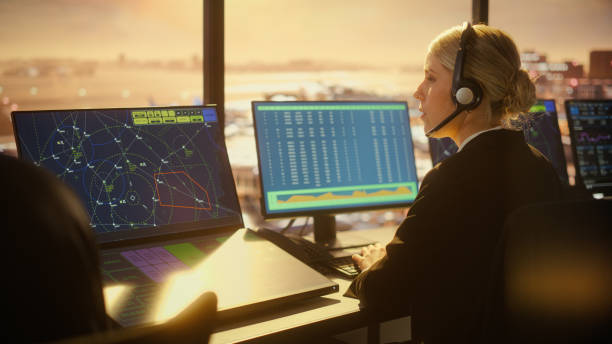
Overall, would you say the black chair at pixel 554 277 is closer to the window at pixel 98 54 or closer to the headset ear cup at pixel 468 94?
the headset ear cup at pixel 468 94

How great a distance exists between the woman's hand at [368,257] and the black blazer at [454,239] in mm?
231

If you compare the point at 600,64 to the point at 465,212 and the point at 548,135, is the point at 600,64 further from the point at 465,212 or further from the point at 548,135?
the point at 465,212

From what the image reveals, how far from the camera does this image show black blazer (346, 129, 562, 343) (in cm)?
121

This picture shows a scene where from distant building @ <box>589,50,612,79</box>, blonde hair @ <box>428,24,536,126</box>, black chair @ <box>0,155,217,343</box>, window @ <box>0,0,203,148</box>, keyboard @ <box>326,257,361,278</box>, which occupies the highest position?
distant building @ <box>589,50,612,79</box>

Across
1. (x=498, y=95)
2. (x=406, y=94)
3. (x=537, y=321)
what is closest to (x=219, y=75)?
(x=406, y=94)

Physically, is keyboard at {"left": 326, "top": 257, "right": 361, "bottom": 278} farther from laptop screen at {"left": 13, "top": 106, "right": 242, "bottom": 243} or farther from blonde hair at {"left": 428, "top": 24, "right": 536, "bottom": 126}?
blonde hair at {"left": 428, "top": 24, "right": 536, "bottom": 126}

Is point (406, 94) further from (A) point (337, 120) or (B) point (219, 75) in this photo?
(B) point (219, 75)

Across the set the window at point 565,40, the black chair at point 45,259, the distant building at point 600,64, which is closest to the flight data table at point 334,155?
the black chair at point 45,259

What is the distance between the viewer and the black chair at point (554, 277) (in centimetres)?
97

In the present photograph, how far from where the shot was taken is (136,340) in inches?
26.2

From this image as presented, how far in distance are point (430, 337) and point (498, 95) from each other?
68cm

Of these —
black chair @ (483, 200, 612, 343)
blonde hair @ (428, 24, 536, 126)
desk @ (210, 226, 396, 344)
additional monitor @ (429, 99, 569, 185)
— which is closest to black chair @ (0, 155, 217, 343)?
desk @ (210, 226, 396, 344)

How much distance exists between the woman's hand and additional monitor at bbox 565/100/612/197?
1501 millimetres

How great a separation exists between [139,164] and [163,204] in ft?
0.46
